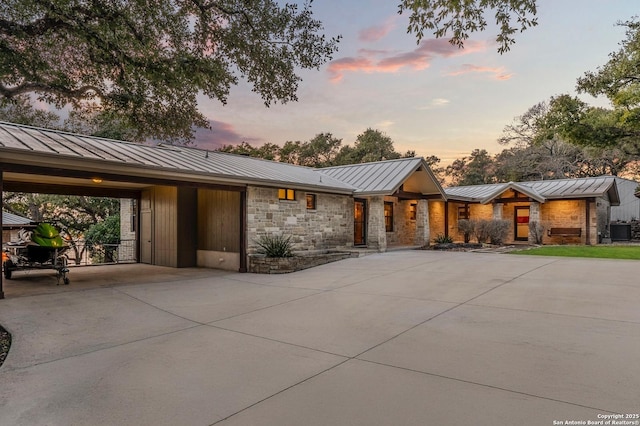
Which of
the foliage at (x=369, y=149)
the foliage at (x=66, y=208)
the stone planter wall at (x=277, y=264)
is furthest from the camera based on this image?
the foliage at (x=369, y=149)

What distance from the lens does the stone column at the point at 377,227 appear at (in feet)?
52.6

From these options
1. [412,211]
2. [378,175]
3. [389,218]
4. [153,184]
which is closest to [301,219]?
[378,175]

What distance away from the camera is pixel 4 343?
512 centimetres

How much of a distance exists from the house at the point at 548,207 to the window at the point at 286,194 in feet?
31.6

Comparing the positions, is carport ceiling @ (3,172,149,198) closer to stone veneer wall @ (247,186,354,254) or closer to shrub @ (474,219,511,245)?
stone veneer wall @ (247,186,354,254)

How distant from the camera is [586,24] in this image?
11.8 meters

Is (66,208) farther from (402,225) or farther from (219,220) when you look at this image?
(402,225)

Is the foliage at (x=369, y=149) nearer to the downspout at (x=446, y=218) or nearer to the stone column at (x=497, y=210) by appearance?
the downspout at (x=446, y=218)

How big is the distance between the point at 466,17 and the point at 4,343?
28.9 ft

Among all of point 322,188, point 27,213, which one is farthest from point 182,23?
point 27,213

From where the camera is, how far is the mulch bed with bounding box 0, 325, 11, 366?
466 centimetres

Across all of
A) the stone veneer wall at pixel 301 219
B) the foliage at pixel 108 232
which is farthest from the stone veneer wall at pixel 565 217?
the foliage at pixel 108 232

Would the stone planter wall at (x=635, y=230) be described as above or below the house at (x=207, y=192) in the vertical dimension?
below

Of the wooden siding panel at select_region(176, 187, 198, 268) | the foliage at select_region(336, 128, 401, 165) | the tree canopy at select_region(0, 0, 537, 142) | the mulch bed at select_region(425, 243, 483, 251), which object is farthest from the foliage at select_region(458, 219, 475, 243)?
the foliage at select_region(336, 128, 401, 165)
